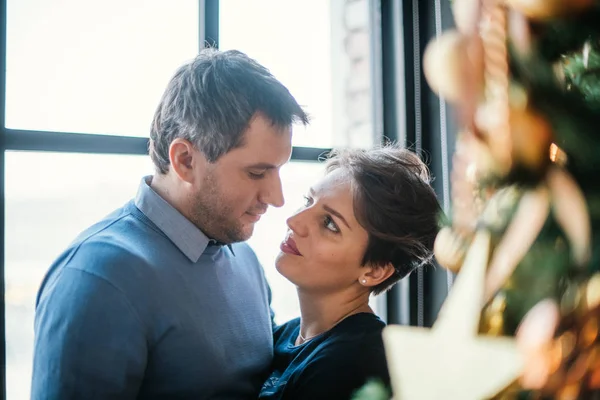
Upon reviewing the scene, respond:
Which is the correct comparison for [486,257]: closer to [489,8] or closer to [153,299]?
[489,8]

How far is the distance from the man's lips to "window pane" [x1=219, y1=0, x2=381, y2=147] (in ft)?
2.27

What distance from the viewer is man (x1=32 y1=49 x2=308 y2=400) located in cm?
119

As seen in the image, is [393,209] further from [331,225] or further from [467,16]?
[467,16]

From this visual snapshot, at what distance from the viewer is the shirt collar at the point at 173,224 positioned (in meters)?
1.43

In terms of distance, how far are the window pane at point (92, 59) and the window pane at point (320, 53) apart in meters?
0.20

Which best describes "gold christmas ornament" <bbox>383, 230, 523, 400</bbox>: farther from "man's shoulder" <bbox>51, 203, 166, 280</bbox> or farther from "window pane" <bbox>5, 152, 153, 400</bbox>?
"window pane" <bbox>5, 152, 153, 400</bbox>

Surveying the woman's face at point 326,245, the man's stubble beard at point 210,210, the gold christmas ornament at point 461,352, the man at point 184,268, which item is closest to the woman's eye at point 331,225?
the woman's face at point 326,245

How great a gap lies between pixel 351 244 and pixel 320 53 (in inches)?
44.6

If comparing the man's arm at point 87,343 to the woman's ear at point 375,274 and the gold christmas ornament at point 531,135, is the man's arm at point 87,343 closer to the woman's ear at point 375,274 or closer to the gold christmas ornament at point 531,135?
the woman's ear at point 375,274

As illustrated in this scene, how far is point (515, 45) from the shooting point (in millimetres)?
354

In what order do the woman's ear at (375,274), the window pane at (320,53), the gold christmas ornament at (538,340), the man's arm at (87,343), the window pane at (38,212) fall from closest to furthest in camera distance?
the gold christmas ornament at (538,340), the man's arm at (87,343), the woman's ear at (375,274), the window pane at (38,212), the window pane at (320,53)

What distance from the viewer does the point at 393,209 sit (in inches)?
62.0

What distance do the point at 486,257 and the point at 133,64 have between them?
182 centimetres

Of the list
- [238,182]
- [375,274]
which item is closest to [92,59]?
A: [238,182]
